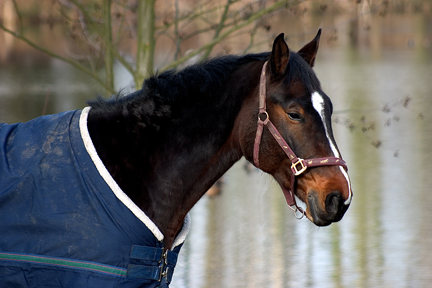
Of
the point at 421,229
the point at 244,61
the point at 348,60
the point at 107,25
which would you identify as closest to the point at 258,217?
the point at 421,229

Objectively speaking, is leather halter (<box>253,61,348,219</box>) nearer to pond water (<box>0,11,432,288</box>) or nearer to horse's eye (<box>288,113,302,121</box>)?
horse's eye (<box>288,113,302,121</box>)

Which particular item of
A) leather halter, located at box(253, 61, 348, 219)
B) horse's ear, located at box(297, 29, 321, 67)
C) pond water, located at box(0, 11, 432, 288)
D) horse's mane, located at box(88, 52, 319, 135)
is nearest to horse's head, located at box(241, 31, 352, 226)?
leather halter, located at box(253, 61, 348, 219)

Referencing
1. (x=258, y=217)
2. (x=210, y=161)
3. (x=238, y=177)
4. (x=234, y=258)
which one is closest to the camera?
(x=210, y=161)

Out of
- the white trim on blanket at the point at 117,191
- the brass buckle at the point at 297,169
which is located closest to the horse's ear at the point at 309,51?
the brass buckle at the point at 297,169

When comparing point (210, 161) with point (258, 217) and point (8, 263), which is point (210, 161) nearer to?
point (8, 263)

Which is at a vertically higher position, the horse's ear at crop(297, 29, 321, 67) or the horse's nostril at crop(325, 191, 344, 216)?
the horse's ear at crop(297, 29, 321, 67)

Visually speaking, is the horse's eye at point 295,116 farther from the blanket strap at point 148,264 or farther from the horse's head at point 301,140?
the blanket strap at point 148,264

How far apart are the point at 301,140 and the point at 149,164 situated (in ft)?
2.23

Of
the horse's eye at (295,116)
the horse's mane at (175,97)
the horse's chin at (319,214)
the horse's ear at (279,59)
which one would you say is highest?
the horse's ear at (279,59)

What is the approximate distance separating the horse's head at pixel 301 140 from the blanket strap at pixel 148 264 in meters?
Answer: 0.59

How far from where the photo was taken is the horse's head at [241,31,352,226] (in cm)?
248

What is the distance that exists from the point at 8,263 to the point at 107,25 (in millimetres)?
3579

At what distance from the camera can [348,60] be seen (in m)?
24.4

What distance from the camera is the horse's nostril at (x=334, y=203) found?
244 centimetres
